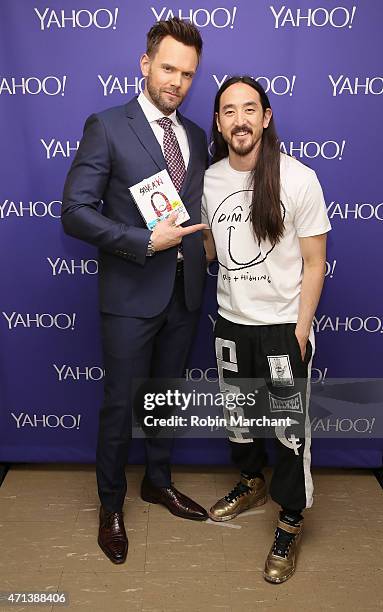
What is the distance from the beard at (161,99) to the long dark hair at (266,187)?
0.16 m

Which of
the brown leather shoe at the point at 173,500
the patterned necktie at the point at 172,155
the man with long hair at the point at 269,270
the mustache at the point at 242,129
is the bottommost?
the brown leather shoe at the point at 173,500

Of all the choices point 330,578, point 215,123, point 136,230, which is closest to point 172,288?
point 136,230

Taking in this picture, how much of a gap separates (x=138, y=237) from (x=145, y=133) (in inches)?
14.6

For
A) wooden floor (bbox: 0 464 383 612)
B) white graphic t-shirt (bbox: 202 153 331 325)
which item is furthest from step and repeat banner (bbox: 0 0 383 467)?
white graphic t-shirt (bbox: 202 153 331 325)

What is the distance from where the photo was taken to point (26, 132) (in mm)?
2445

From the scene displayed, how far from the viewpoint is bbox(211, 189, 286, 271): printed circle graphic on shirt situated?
204 centimetres

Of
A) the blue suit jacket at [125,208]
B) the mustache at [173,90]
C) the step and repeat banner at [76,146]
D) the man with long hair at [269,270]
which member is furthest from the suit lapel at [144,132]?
the step and repeat banner at [76,146]

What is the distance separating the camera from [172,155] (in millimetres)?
2084

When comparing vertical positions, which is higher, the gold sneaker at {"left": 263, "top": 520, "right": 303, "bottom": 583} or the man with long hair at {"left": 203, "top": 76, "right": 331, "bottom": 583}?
the man with long hair at {"left": 203, "top": 76, "right": 331, "bottom": 583}

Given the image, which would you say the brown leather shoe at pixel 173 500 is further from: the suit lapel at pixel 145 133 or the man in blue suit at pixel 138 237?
the suit lapel at pixel 145 133


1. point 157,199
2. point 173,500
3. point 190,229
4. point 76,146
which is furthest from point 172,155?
point 173,500

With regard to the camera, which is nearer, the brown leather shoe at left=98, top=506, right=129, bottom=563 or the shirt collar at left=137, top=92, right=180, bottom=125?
the shirt collar at left=137, top=92, right=180, bottom=125

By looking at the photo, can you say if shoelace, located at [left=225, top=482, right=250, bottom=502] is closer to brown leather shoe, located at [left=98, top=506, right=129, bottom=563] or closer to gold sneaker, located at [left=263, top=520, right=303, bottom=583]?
gold sneaker, located at [left=263, top=520, right=303, bottom=583]

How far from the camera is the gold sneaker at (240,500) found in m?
2.46
